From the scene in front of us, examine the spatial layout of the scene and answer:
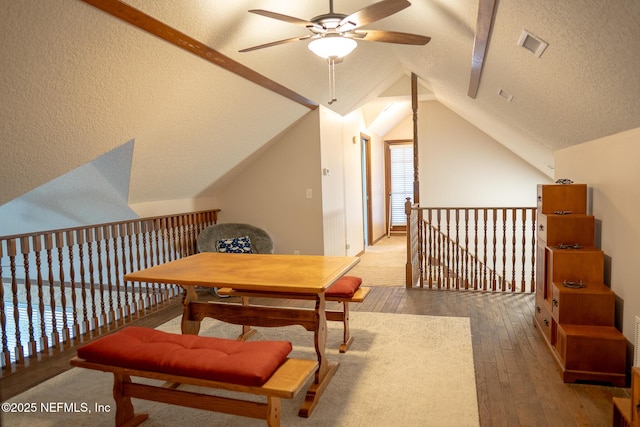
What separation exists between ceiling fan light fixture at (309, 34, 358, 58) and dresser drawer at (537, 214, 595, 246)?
73.9 inches

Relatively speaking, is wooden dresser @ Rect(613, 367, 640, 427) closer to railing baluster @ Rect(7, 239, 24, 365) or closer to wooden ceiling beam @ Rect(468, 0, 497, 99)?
wooden ceiling beam @ Rect(468, 0, 497, 99)

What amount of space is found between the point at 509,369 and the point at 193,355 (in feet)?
6.71

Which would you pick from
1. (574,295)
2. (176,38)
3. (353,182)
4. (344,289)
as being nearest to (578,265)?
(574,295)

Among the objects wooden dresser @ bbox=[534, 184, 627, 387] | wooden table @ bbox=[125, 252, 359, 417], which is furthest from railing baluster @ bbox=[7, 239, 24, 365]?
wooden dresser @ bbox=[534, 184, 627, 387]

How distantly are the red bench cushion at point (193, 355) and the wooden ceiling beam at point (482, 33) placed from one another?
1979 millimetres

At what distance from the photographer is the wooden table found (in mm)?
2396

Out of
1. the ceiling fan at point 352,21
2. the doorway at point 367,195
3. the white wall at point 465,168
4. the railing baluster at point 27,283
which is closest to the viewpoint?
the ceiling fan at point 352,21

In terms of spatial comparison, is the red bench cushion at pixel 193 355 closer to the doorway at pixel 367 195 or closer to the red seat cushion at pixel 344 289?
the red seat cushion at pixel 344 289

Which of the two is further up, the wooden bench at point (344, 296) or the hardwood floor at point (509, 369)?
the wooden bench at point (344, 296)

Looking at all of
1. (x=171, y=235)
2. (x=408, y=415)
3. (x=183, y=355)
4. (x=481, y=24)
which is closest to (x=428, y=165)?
(x=171, y=235)

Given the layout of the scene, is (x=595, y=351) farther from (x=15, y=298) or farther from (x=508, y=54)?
(x=15, y=298)

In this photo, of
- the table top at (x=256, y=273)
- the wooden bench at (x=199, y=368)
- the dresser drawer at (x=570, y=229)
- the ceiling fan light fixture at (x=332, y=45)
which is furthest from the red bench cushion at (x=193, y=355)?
the dresser drawer at (x=570, y=229)

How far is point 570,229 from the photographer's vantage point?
3.12 metres

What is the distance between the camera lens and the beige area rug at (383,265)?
5.43 metres
